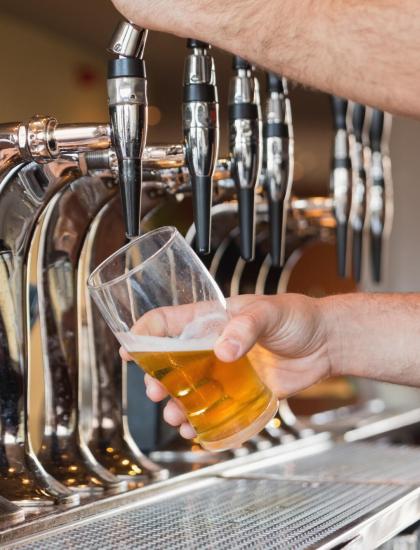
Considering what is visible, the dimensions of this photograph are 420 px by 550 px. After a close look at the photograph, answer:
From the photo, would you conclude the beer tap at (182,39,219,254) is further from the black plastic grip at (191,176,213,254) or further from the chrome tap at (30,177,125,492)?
the chrome tap at (30,177,125,492)

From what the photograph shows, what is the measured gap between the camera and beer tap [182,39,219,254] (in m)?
1.16

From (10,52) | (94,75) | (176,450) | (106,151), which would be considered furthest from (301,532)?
(94,75)

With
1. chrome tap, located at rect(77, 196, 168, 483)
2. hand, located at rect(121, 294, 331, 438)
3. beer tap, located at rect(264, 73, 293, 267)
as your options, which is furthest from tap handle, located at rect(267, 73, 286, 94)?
hand, located at rect(121, 294, 331, 438)

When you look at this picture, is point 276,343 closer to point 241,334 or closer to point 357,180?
point 241,334

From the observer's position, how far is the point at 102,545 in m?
1.02

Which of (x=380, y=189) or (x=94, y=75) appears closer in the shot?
(x=380, y=189)

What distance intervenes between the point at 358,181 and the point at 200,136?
0.72m

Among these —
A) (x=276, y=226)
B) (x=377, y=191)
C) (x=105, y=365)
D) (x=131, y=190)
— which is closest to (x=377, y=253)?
(x=377, y=191)

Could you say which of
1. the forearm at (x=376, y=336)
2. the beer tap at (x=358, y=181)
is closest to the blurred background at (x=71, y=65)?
the beer tap at (x=358, y=181)

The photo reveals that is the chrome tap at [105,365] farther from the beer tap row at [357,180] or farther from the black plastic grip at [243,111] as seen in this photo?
the beer tap row at [357,180]

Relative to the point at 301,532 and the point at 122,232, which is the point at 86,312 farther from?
the point at 301,532

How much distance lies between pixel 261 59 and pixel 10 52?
3.45 feet

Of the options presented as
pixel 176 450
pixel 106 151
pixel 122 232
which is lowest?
pixel 176 450

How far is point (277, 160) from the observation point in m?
1.44
